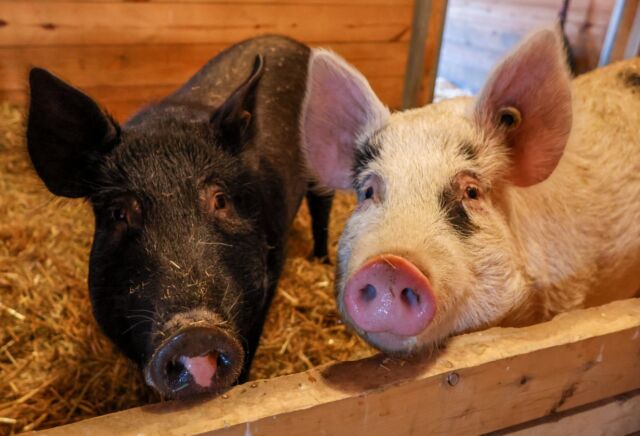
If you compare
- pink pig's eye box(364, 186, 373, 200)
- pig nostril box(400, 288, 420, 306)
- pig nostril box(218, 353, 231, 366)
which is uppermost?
pig nostril box(400, 288, 420, 306)

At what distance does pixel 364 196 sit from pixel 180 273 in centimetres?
60

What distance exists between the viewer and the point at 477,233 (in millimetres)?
1557

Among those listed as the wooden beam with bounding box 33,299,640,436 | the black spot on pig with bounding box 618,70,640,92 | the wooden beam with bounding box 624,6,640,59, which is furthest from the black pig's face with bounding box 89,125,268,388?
the wooden beam with bounding box 624,6,640,59

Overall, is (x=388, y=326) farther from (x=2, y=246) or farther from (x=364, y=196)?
(x=2, y=246)

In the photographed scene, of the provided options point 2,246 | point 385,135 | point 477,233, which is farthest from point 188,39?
point 477,233

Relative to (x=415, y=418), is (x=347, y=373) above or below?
above

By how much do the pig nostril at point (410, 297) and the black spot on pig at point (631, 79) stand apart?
5.46 ft

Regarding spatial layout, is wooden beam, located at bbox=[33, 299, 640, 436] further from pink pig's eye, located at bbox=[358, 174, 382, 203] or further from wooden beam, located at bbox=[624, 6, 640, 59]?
wooden beam, located at bbox=[624, 6, 640, 59]

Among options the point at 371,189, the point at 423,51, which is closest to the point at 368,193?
the point at 371,189

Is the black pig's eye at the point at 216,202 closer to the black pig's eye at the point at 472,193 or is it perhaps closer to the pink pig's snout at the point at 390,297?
the pink pig's snout at the point at 390,297

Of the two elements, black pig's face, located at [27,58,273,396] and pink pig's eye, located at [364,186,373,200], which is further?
pink pig's eye, located at [364,186,373,200]

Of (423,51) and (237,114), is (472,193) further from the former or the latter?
(423,51)

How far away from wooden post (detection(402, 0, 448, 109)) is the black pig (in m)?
2.76

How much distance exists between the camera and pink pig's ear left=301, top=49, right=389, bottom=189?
178 centimetres
